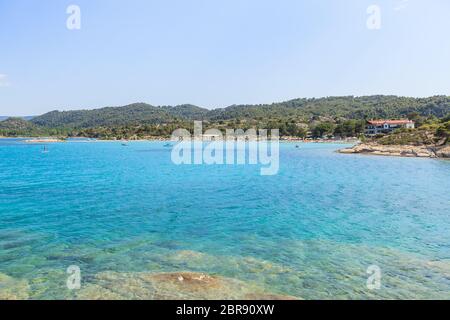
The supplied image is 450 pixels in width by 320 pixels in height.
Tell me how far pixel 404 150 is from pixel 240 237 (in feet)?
199

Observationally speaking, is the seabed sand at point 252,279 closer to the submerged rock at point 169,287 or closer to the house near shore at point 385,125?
the submerged rock at point 169,287

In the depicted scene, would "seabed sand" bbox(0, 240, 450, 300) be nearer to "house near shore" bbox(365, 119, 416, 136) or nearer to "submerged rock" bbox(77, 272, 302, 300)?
"submerged rock" bbox(77, 272, 302, 300)

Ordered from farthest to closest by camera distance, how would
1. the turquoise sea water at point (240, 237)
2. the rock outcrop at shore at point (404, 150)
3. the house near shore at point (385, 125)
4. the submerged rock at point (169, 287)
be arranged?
1. the house near shore at point (385, 125)
2. the rock outcrop at shore at point (404, 150)
3. the turquoise sea water at point (240, 237)
4. the submerged rock at point (169, 287)

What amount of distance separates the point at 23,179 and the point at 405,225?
35091mm

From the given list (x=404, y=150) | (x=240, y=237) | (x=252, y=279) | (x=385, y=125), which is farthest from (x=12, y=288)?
(x=385, y=125)

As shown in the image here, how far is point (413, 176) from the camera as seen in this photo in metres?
37.3

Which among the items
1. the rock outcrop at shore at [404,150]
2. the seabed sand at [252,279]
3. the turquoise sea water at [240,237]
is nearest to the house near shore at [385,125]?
the rock outcrop at shore at [404,150]

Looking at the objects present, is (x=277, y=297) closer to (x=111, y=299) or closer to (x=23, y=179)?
(x=111, y=299)

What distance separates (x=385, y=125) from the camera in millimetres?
114875

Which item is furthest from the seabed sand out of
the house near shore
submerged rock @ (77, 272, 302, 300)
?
the house near shore

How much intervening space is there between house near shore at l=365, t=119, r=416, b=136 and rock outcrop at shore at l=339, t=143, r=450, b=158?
38.0m

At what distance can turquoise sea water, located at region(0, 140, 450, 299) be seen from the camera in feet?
35.7

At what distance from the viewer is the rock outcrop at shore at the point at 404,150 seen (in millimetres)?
60938

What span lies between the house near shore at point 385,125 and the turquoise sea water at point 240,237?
89681 millimetres
